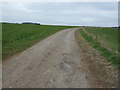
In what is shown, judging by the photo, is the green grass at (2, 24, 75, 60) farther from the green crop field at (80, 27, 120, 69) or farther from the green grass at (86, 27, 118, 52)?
the green grass at (86, 27, 118, 52)

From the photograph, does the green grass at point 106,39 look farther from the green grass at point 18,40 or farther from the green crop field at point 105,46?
the green grass at point 18,40

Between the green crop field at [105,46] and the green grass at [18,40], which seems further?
the green grass at [18,40]

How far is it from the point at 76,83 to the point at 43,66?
2.18 meters

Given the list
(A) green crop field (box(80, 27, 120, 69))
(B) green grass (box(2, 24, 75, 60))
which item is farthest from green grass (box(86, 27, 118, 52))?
(B) green grass (box(2, 24, 75, 60))

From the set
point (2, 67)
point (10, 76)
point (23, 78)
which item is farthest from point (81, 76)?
point (2, 67)

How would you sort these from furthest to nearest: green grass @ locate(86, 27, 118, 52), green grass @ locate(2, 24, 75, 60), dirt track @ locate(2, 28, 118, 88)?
green grass @ locate(86, 27, 118, 52), green grass @ locate(2, 24, 75, 60), dirt track @ locate(2, 28, 118, 88)

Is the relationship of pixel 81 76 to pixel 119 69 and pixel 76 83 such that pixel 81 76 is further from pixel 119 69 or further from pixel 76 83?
pixel 119 69

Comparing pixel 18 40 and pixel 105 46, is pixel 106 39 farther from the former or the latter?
pixel 18 40

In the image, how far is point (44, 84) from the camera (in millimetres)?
5039

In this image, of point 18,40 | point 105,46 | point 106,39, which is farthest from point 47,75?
point 106,39

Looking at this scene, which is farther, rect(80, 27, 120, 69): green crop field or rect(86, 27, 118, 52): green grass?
rect(86, 27, 118, 52): green grass

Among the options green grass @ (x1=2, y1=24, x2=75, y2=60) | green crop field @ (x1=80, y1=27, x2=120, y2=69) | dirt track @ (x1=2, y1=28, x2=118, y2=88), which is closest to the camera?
dirt track @ (x1=2, y1=28, x2=118, y2=88)

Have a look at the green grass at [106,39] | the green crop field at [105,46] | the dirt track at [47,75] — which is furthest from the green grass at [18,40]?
the green grass at [106,39]

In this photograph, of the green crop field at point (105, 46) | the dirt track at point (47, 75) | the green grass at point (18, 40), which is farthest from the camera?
the green grass at point (18, 40)
